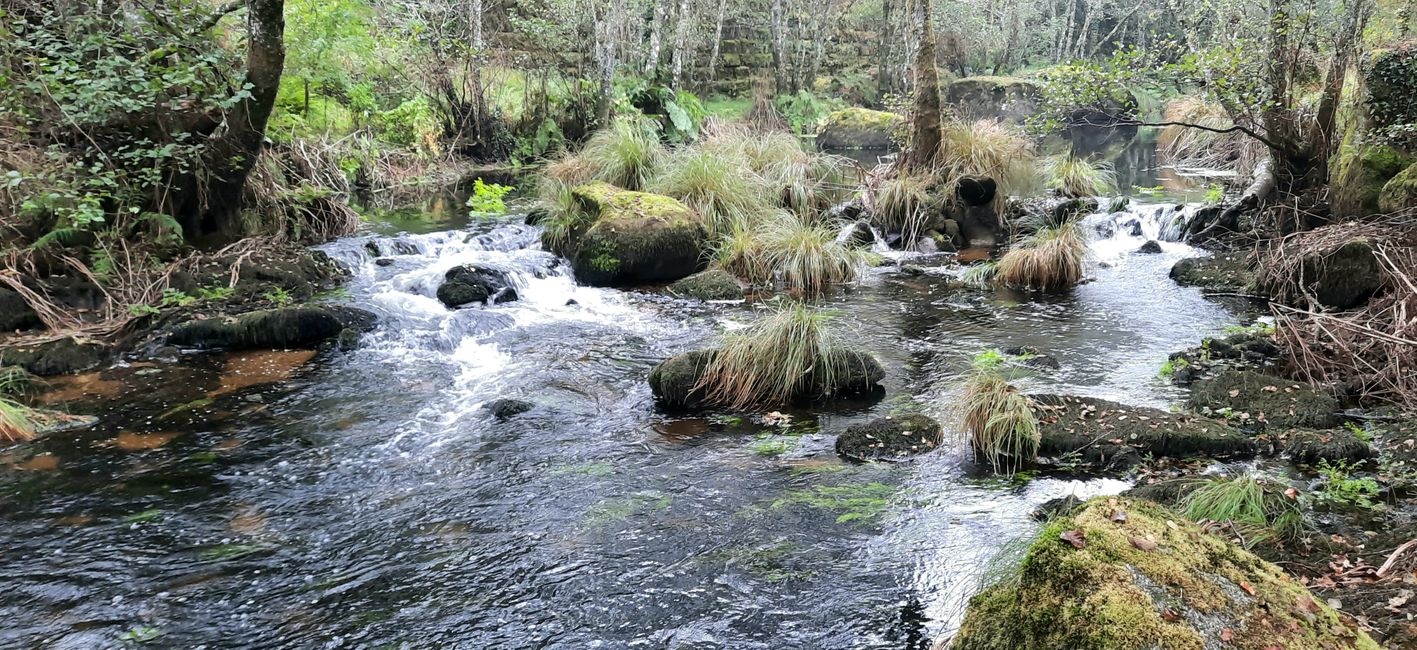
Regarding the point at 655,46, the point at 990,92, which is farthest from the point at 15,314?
the point at 990,92

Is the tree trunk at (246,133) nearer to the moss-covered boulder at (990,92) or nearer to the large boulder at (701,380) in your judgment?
the large boulder at (701,380)

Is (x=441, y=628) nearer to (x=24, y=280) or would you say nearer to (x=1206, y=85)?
(x=24, y=280)

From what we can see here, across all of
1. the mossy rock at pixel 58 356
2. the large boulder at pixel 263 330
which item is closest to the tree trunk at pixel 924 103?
the large boulder at pixel 263 330

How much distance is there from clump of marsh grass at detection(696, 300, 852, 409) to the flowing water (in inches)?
12.6

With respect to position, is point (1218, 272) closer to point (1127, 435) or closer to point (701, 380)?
point (1127, 435)

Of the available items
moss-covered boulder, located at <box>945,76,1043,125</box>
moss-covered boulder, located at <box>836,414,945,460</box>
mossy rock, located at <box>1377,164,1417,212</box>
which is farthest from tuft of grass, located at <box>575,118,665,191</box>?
moss-covered boulder, located at <box>945,76,1043,125</box>

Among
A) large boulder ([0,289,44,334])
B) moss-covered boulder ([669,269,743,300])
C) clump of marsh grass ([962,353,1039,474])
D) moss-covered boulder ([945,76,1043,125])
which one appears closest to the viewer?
clump of marsh grass ([962,353,1039,474])

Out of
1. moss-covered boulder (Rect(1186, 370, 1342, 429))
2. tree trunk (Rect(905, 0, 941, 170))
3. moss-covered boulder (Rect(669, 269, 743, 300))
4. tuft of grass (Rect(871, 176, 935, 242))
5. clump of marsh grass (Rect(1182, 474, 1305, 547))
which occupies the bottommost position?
clump of marsh grass (Rect(1182, 474, 1305, 547))

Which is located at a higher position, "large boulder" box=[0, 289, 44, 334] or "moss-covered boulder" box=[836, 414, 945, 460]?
"large boulder" box=[0, 289, 44, 334]

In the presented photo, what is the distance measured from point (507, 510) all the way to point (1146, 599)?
3.87m

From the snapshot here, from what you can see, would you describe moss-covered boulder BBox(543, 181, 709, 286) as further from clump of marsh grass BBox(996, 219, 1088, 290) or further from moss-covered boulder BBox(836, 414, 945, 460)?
moss-covered boulder BBox(836, 414, 945, 460)

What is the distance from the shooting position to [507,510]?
205 inches

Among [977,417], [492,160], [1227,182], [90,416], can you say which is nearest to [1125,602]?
[977,417]

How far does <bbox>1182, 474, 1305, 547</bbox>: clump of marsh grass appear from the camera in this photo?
4.21 metres
